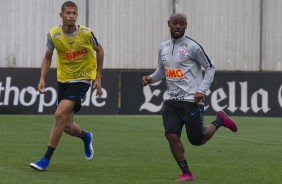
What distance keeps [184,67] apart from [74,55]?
188 centimetres

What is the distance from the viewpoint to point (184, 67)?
1135cm

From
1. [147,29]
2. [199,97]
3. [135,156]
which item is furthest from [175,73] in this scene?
[147,29]

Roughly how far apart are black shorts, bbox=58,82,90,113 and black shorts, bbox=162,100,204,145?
62.3 inches

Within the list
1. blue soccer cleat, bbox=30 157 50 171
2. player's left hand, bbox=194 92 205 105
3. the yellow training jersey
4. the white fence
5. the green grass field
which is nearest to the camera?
player's left hand, bbox=194 92 205 105

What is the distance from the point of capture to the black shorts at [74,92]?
496 inches

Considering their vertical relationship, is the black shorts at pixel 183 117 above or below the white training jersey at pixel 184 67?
below

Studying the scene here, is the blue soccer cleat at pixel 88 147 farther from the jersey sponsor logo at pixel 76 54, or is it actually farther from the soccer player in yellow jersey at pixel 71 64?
the jersey sponsor logo at pixel 76 54

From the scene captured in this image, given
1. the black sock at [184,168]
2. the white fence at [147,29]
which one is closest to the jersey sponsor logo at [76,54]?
the black sock at [184,168]

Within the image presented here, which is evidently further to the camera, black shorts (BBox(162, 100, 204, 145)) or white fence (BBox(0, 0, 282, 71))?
white fence (BBox(0, 0, 282, 71))

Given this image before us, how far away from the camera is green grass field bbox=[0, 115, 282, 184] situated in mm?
11531

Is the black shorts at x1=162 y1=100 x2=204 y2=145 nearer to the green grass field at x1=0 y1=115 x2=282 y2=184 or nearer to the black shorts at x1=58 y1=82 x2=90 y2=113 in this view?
the green grass field at x1=0 y1=115 x2=282 y2=184

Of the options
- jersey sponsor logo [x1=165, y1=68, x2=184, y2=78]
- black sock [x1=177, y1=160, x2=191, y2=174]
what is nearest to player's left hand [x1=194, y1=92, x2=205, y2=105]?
jersey sponsor logo [x1=165, y1=68, x2=184, y2=78]

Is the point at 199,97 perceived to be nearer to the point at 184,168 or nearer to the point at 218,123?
the point at 184,168

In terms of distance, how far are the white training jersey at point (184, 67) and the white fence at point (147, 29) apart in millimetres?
21873
